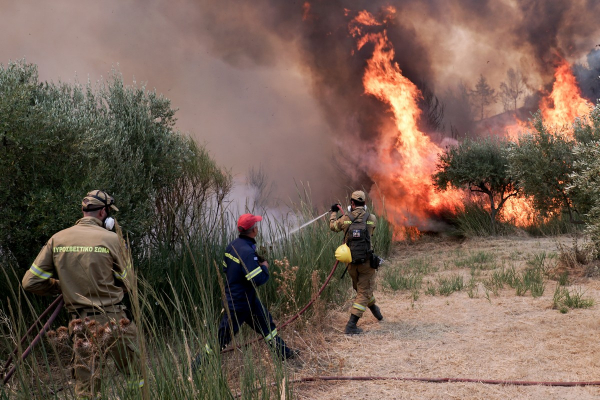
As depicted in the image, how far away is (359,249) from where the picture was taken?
6.18 metres

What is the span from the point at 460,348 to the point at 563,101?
1915 centimetres

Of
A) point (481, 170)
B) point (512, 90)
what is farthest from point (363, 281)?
point (512, 90)

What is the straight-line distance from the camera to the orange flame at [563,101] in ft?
64.7

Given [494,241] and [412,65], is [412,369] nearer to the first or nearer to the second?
[494,241]

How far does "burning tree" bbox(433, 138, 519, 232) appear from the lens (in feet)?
55.0

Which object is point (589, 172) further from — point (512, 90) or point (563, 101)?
point (512, 90)

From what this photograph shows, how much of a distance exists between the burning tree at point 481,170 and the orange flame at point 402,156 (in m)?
0.89

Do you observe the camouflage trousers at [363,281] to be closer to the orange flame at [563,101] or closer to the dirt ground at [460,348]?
the dirt ground at [460,348]

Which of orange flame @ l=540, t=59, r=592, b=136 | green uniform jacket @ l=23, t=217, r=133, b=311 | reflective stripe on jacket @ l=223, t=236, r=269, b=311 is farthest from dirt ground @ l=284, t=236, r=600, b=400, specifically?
orange flame @ l=540, t=59, r=592, b=136

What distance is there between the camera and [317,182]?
23.7 metres

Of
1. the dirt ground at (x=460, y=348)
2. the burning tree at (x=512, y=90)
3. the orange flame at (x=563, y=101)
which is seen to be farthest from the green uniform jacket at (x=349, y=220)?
the burning tree at (x=512, y=90)

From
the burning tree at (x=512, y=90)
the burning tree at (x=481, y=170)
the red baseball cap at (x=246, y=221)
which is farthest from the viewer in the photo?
the burning tree at (x=512, y=90)

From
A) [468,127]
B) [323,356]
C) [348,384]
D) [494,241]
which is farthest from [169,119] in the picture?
[468,127]

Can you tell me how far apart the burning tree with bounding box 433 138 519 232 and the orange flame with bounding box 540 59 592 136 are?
143 inches
